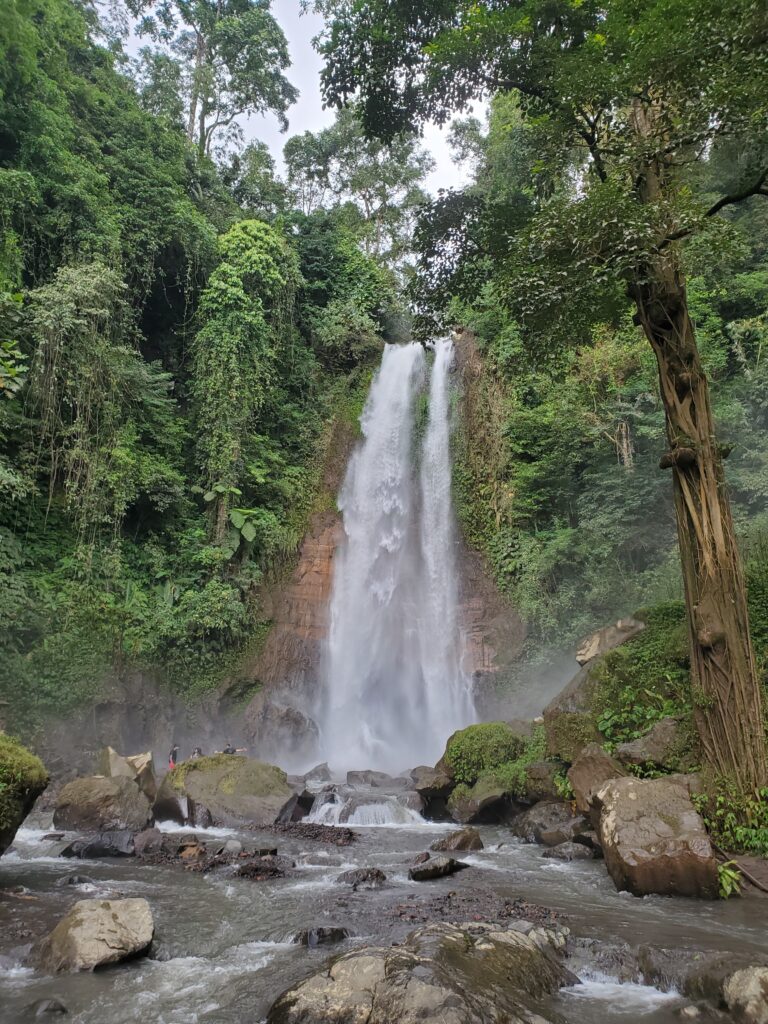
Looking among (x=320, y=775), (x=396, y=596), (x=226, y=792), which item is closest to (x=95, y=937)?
(x=226, y=792)

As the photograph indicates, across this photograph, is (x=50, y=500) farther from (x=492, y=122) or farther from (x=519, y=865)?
(x=492, y=122)

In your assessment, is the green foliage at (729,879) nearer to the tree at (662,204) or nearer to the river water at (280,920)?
the river water at (280,920)

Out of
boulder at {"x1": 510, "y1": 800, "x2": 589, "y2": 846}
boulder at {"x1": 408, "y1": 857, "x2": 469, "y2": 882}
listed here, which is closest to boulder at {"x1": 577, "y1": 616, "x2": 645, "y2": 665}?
boulder at {"x1": 510, "y1": 800, "x2": 589, "y2": 846}

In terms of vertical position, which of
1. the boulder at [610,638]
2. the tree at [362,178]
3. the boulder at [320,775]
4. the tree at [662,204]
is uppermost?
the tree at [362,178]

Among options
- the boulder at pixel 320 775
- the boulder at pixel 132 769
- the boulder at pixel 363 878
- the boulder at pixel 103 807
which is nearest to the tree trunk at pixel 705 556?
the boulder at pixel 363 878

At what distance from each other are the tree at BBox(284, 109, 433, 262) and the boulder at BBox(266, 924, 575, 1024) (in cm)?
3142

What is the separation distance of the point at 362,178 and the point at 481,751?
30.3m

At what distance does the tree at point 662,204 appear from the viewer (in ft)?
22.0

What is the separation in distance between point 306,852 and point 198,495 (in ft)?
41.3

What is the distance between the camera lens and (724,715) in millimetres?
6812

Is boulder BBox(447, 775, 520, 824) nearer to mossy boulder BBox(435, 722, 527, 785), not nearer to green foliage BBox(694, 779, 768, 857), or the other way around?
mossy boulder BBox(435, 722, 527, 785)

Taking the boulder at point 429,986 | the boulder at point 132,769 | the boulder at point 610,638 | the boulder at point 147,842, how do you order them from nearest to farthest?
the boulder at point 429,986 → the boulder at point 147,842 → the boulder at point 610,638 → the boulder at point 132,769

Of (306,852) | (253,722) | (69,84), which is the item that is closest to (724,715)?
(306,852)

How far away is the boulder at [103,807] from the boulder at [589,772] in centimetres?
612
